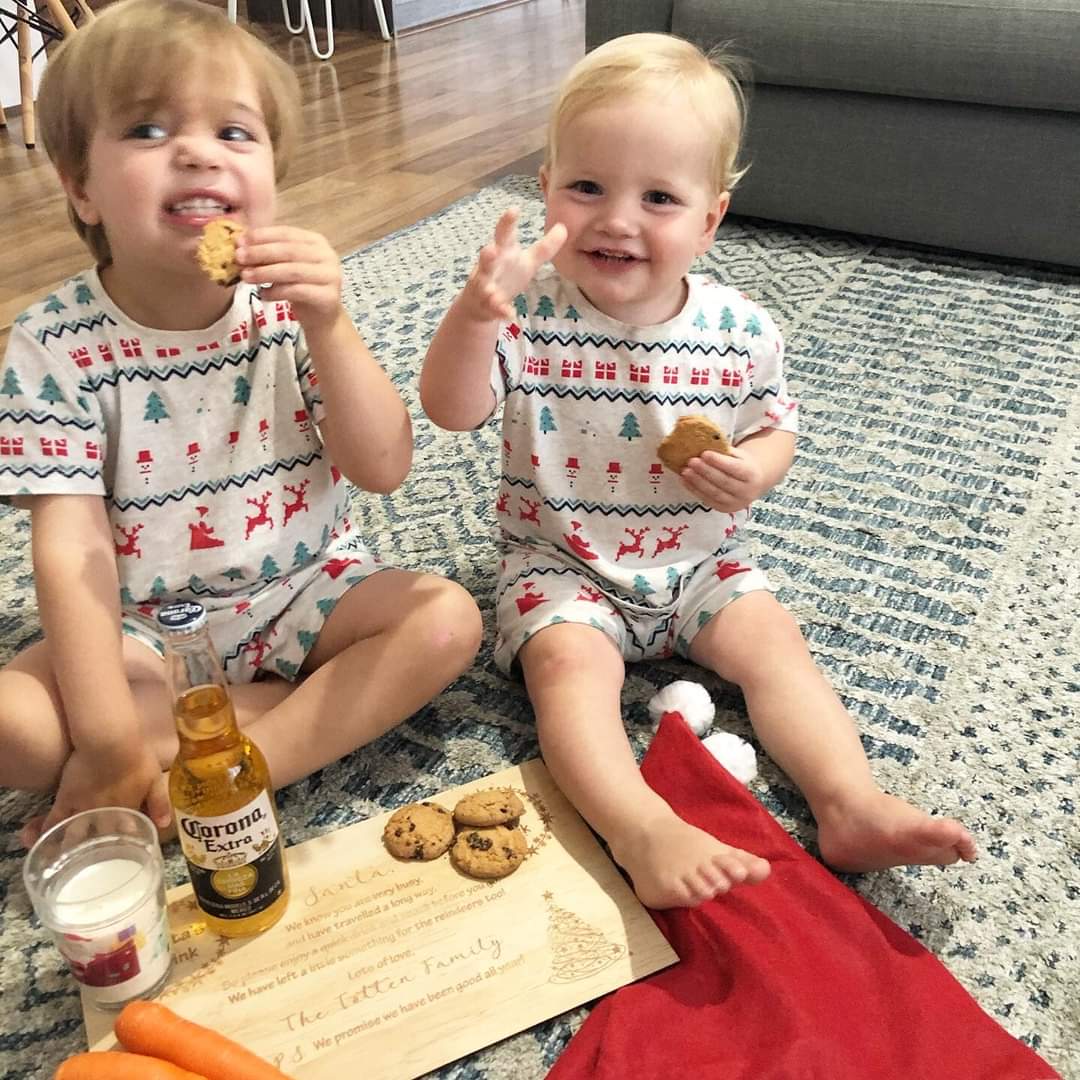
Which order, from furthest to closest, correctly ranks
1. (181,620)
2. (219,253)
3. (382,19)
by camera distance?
1. (382,19)
2. (219,253)
3. (181,620)

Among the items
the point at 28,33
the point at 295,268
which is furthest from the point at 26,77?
the point at 295,268

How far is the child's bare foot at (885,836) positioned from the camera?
749 mm

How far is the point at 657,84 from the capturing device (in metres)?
0.82

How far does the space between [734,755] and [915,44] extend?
4.63 feet

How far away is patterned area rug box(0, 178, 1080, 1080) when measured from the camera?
76 centimetres

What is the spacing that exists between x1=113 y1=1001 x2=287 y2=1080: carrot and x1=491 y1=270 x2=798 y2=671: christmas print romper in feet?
1.35

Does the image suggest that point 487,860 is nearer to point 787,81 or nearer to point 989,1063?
point 989,1063

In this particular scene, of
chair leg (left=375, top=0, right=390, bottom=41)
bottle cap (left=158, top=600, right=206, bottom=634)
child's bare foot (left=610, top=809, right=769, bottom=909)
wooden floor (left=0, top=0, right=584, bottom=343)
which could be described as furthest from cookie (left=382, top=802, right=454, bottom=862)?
chair leg (left=375, top=0, right=390, bottom=41)

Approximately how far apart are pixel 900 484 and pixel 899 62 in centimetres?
90

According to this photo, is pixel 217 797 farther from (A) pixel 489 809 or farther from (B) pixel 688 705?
(B) pixel 688 705

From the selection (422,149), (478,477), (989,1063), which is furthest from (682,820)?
(422,149)

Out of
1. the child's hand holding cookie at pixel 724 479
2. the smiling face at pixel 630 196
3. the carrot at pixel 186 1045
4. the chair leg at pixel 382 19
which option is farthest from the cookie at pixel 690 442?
the chair leg at pixel 382 19

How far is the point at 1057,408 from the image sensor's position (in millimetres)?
1437

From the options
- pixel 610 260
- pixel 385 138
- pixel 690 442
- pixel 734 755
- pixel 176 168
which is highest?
pixel 176 168
